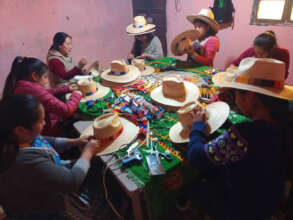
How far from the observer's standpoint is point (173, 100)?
5.56 ft

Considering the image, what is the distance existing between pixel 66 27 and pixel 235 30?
121 inches

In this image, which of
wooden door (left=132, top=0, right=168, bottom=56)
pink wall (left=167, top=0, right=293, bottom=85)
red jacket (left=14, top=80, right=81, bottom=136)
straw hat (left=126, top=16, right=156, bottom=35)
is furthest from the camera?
wooden door (left=132, top=0, right=168, bottom=56)

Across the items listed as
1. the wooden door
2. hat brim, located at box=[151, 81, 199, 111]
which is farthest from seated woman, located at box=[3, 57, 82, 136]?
the wooden door

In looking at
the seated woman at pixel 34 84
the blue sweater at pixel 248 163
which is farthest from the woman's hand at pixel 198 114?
the seated woman at pixel 34 84

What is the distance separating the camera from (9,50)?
3.22 meters

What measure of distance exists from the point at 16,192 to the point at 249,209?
1.18 meters

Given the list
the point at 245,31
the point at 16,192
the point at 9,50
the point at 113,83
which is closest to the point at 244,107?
the point at 16,192

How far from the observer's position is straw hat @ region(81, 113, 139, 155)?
1289 mm

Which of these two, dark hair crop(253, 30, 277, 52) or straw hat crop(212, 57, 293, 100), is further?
dark hair crop(253, 30, 277, 52)

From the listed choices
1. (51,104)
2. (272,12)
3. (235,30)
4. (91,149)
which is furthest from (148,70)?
(272,12)

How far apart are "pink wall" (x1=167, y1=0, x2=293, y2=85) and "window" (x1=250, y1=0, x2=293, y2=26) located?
70mm

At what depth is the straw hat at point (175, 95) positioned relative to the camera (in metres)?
1.66

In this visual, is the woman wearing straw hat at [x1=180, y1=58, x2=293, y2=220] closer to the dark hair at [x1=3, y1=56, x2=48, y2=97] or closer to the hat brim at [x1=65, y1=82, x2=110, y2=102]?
the hat brim at [x1=65, y1=82, x2=110, y2=102]

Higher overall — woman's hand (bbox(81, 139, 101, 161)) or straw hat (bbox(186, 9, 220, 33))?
straw hat (bbox(186, 9, 220, 33))
